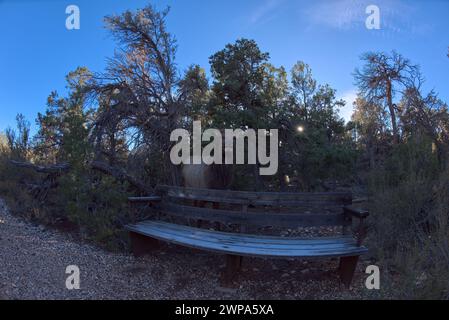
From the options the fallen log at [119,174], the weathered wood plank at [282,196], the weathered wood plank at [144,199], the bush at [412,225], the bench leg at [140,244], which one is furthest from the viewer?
the fallen log at [119,174]

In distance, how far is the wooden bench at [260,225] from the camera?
3162 mm

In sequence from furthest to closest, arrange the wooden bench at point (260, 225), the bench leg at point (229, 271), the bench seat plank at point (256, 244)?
1. the bench leg at point (229, 271)
2. the wooden bench at point (260, 225)
3. the bench seat plank at point (256, 244)

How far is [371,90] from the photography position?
30.8ft

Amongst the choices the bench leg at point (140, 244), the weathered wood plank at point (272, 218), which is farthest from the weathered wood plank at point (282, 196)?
the bench leg at point (140, 244)

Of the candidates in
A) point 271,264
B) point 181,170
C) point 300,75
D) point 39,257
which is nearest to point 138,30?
point 181,170

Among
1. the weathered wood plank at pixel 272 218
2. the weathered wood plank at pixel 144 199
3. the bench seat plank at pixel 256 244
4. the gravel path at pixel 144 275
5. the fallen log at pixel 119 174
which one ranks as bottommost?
the gravel path at pixel 144 275

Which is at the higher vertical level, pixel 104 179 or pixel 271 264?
pixel 104 179

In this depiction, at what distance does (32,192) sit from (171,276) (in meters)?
3.97

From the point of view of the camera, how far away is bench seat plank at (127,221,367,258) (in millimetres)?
3051

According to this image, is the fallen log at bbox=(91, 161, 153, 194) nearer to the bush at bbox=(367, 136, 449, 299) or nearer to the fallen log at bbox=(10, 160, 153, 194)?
the fallen log at bbox=(10, 160, 153, 194)

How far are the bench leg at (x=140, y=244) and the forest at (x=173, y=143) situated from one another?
0.37 meters

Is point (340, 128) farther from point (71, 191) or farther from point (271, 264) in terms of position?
point (71, 191)

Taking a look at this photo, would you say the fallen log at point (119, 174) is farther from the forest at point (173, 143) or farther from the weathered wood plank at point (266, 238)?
the weathered wood plank at point (266, 238)

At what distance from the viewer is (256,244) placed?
337 centimetres
